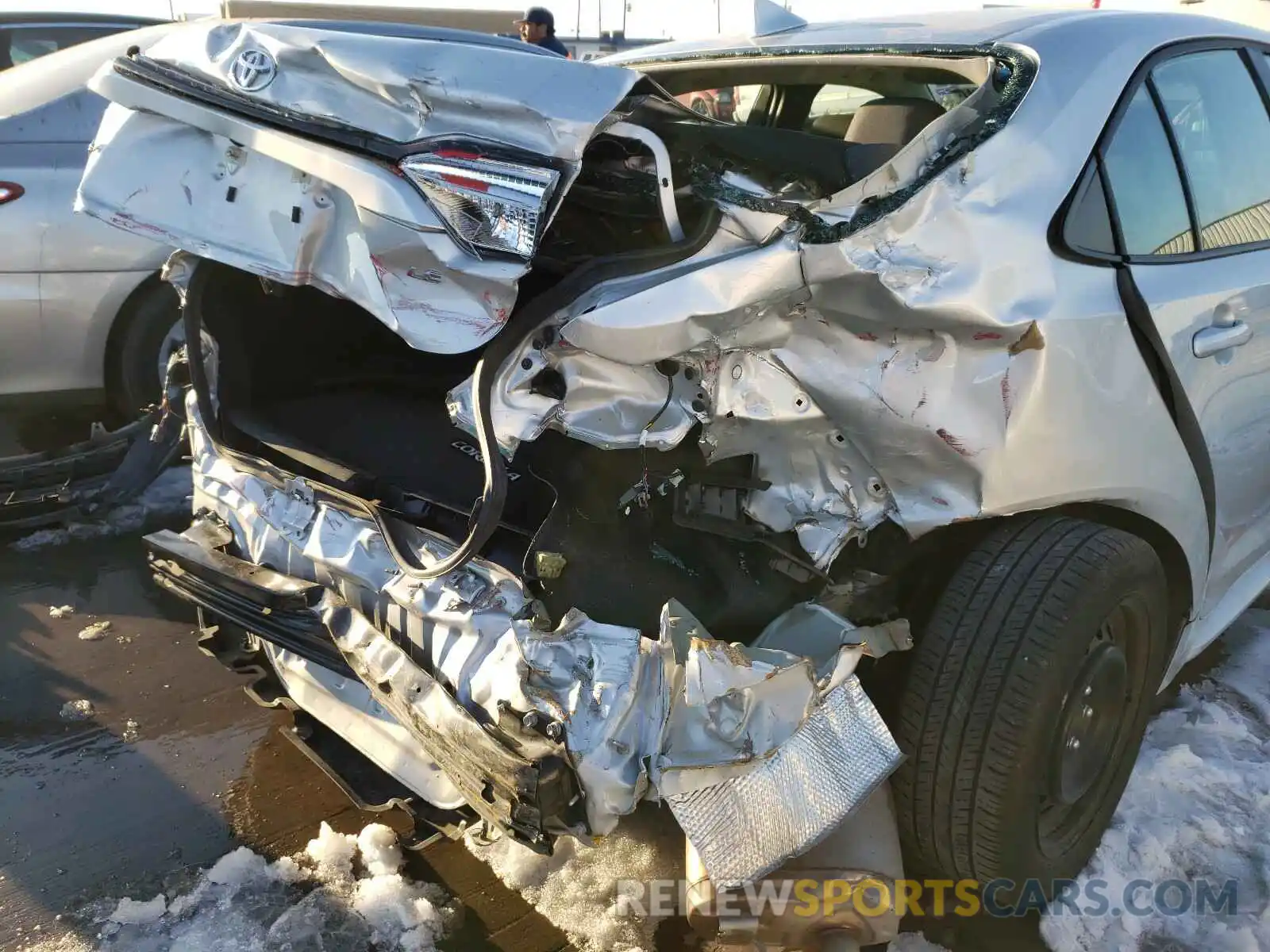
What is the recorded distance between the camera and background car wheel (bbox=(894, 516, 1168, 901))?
6.09 feet

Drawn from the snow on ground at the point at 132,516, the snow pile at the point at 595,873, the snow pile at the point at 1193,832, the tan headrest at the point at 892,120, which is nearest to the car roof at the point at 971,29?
the tan headrest at the point at 892,120

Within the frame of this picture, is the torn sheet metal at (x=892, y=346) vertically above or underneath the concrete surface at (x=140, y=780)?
above

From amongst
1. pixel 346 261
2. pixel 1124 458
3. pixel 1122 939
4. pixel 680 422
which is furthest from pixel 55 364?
pixel 1122 939

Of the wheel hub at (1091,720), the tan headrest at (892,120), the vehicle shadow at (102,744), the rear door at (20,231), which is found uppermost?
the tan headrest at (892,120)

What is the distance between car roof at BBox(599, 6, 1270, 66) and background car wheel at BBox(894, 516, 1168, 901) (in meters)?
1.13

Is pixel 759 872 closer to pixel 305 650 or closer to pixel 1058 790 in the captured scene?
pixel 1058 790

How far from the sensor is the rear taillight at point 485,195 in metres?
1.54

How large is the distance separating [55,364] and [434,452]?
2515mm

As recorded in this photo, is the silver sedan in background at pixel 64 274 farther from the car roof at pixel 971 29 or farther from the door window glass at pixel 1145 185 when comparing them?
the door window glass at pixel 1145 185

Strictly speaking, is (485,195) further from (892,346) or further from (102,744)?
(102,744)

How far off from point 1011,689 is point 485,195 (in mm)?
1363

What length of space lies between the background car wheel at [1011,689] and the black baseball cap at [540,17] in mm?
6797

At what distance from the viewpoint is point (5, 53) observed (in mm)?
5277

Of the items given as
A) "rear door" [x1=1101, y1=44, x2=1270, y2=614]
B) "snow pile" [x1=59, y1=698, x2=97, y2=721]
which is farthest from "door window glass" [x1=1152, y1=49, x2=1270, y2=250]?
"snow pile" [x1=59, y1=698, x2=97, y2=721]
